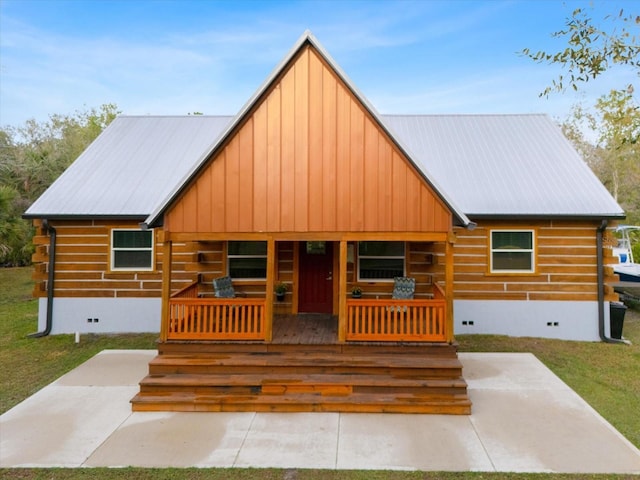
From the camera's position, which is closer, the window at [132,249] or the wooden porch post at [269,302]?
the wooden porch post at [269,302]

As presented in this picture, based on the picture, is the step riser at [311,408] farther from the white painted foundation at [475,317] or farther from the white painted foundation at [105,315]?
the white painted foundation at [105,315]

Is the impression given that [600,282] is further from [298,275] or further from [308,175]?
[308,175]

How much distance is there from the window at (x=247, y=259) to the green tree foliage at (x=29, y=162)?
981 cm

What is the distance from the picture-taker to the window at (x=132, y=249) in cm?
1081

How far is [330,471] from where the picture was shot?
15.4ft

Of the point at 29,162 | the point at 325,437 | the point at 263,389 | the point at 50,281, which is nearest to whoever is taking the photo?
the point at 325,437

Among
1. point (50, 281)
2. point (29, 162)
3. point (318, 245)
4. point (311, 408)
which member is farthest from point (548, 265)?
point (29, 162)

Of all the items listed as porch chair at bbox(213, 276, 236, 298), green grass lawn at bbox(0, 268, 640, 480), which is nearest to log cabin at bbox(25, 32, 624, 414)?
porch chair at bbox(213, 276, 236, 298)

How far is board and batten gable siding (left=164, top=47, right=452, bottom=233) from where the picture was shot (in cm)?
698

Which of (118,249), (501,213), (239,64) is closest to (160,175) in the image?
(118,249)

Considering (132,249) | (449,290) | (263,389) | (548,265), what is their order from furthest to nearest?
(132,249)
(548,265)
(449,290)
(263,389)

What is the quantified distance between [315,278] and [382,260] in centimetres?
187

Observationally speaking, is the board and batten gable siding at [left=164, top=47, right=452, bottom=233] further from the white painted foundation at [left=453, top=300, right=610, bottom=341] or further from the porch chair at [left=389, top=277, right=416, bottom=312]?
the white painted foundation at [left=453, top=300, right=610, bottom=341]

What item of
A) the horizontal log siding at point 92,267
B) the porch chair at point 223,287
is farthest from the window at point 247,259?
the horizontal log siding at point 92,267
